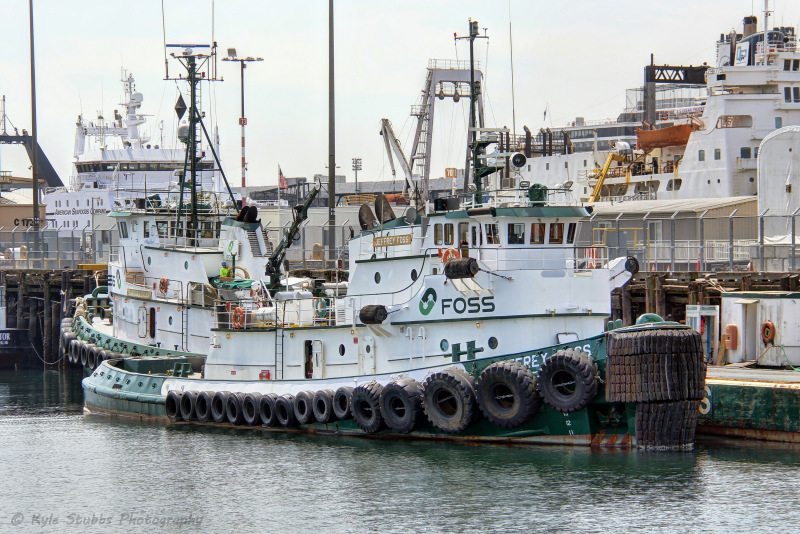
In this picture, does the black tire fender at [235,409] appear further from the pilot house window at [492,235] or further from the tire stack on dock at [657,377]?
the tire stack on dock at [657,377]

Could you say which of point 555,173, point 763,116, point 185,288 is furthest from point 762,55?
point 185,288

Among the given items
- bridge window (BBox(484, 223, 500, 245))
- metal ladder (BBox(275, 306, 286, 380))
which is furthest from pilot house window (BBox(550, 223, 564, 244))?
metal ladder (BBox(275, 306, 286, 380))

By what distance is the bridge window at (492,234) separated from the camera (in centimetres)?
2312

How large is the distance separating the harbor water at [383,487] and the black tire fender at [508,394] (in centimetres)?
81

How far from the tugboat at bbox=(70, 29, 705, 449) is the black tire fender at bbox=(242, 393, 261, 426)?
36 mm

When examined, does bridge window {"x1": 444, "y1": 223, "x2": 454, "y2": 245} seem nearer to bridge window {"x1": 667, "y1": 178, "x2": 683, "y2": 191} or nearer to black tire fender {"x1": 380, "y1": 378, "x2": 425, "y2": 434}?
black tire fender {"x1": 380, "y1": 378, "x2": 425, "y2": 434}

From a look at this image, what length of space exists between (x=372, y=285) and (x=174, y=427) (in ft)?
21.3

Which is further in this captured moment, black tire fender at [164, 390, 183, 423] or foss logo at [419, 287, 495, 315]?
black tire fender at [164, 390, 183, 423]

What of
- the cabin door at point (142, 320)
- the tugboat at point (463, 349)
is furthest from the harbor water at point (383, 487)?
the cabin door at point (142, 320)

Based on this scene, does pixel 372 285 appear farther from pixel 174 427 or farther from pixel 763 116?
pixel 763 116

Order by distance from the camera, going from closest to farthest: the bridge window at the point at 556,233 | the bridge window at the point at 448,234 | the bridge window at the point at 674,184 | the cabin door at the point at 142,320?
1. the bridge window at the point at 556,233
2. the bridge window at the point at 448,234
3. the cabin door at the point at 142,320
4. the bridge window at the point at 674,184

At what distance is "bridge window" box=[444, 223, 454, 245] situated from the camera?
933 inches

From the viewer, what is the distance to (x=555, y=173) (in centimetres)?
6550

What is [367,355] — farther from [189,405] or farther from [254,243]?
[254,243]
